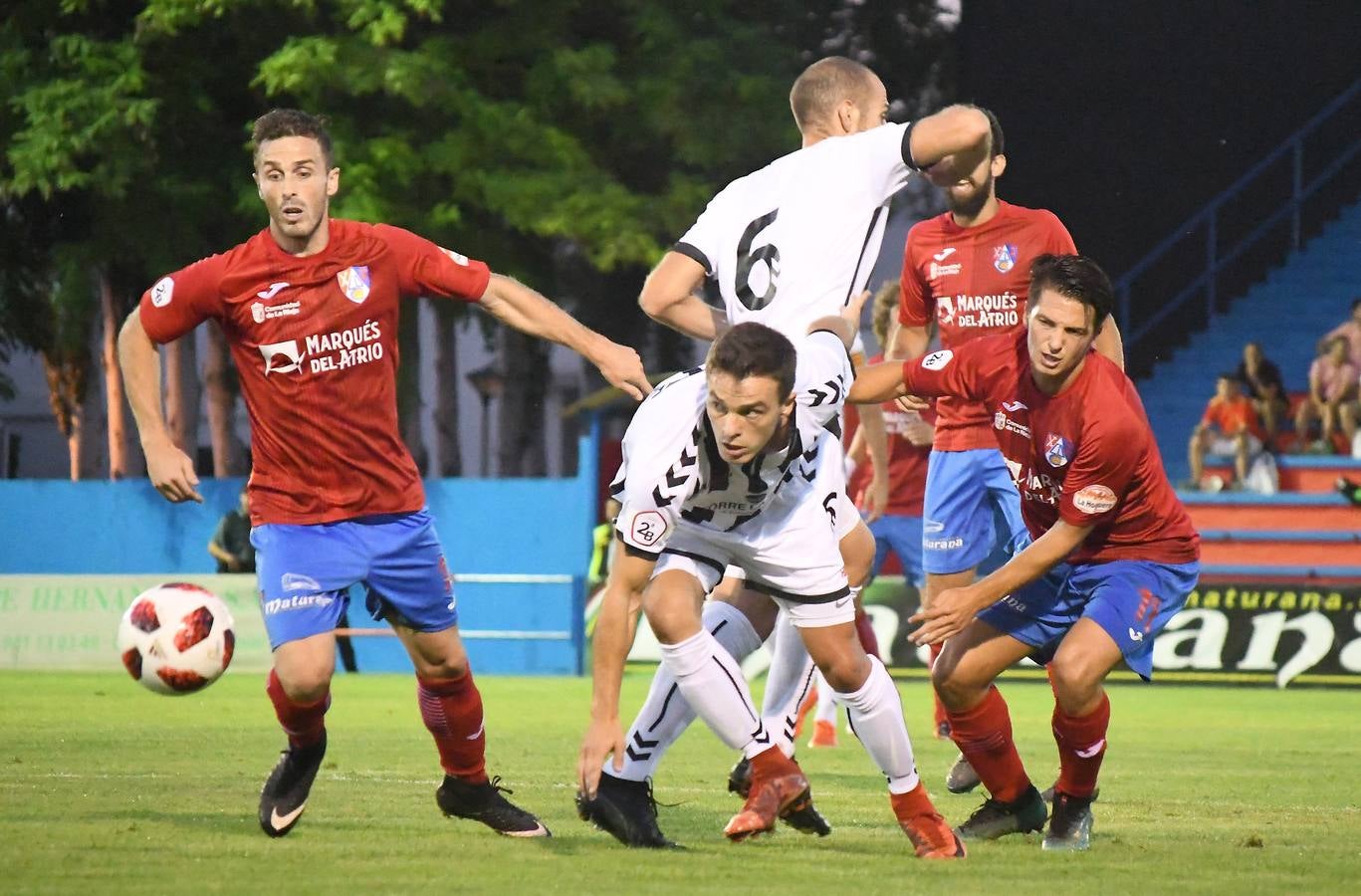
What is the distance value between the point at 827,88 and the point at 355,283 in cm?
190

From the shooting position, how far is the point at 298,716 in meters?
7.23

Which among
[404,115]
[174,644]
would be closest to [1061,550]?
[174,644]

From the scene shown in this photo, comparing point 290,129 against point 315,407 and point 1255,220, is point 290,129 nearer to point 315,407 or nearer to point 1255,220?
point 315,407

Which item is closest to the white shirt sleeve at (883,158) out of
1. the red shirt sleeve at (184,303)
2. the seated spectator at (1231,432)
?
the red shirt sleeve at (184,303)

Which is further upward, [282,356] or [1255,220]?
[282,356]

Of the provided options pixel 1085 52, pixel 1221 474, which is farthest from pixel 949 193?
pixel 1085 52

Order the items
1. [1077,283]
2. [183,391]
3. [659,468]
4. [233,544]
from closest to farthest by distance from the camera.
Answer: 1. [659,468]
2. [1077,283]
3. [233,544]
4. [183,391]

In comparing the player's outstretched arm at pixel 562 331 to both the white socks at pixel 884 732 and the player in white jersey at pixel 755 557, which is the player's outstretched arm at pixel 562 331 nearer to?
the player in white jersey at pixel 755 557

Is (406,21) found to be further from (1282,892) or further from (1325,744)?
(1282,892)

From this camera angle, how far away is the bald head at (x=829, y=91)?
7773mm

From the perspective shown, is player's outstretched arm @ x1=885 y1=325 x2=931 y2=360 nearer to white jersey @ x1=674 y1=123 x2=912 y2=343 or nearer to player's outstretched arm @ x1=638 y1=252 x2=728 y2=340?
white jersey @ x1=674 y1=123 x2=912 y2=343

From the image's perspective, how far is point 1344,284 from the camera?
24734 mm

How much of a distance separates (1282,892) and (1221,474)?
1650cm

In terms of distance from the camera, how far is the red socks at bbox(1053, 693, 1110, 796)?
7.15 m
